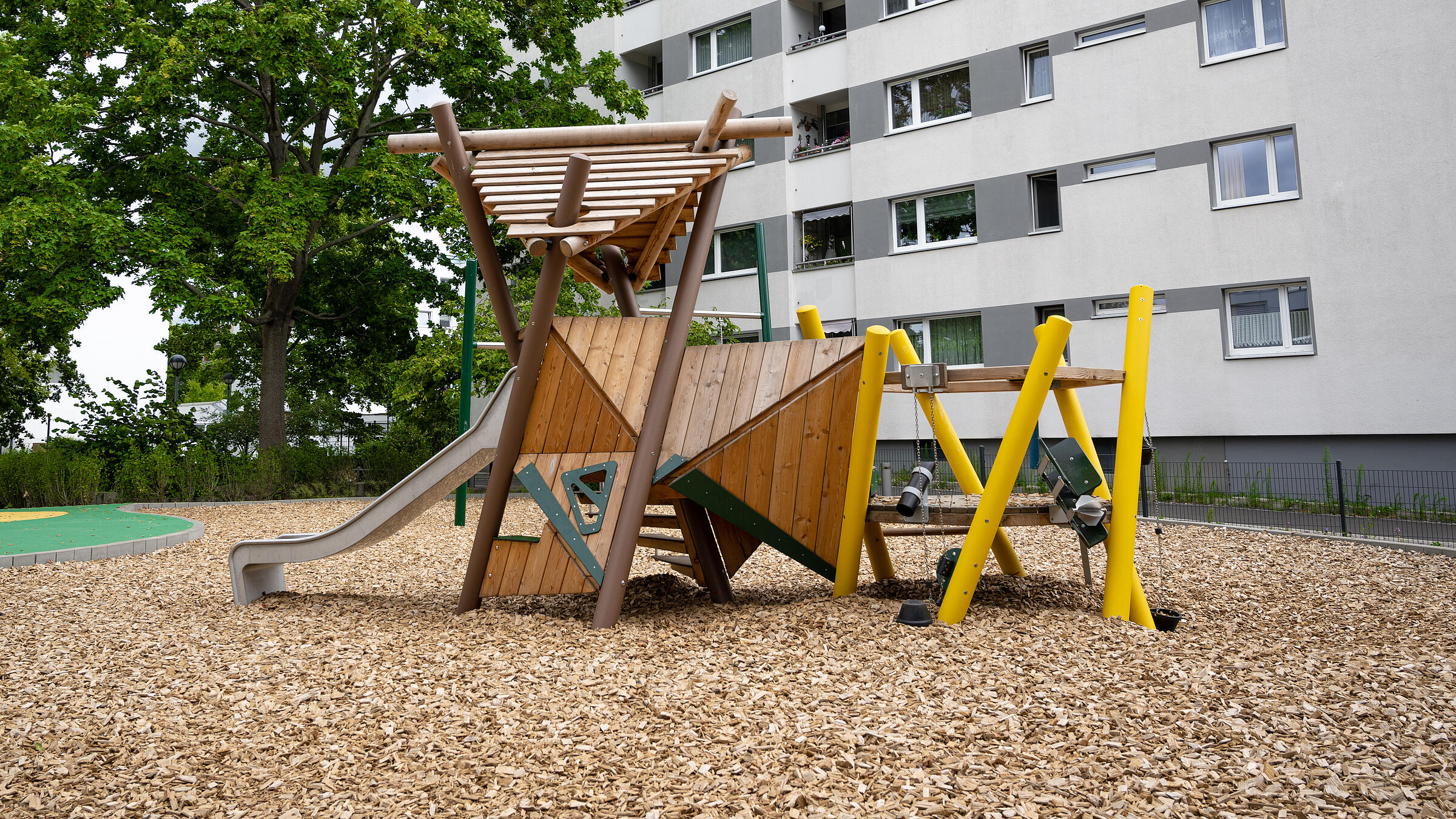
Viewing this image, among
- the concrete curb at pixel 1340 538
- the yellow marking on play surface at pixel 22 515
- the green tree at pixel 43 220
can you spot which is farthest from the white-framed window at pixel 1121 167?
the yellow marking on play surface at pixel 22 515

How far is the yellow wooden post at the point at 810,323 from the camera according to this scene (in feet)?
18.9

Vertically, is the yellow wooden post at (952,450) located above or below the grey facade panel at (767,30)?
below

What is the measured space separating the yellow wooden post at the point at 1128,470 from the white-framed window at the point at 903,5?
50.2 feet

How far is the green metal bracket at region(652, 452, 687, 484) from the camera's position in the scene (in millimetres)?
4984

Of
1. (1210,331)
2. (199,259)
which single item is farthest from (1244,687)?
(199,259)

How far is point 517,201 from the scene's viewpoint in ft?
14.8

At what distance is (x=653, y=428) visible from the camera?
4.99 meters

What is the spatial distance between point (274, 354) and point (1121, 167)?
16.6 metres

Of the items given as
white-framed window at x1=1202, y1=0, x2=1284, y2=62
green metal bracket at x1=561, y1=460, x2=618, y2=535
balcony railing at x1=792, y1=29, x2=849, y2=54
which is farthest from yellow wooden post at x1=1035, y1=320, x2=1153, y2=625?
balcony railing at x1=792, y1=29, x2=849, y2=54

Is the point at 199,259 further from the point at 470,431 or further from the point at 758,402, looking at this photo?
the point at 758,402

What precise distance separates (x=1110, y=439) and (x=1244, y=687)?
13.0 m

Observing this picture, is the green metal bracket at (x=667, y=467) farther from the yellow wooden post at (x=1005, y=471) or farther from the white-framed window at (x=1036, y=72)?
the white-framed window at (x=1036, y=72)

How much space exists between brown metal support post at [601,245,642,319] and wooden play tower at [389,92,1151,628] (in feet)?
4.09

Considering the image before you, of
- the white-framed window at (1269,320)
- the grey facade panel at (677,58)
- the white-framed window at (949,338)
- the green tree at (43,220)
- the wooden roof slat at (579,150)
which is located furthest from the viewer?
the grey facade panel at (677,58)
